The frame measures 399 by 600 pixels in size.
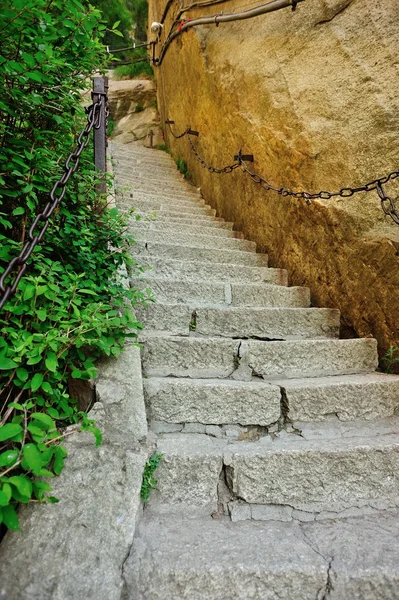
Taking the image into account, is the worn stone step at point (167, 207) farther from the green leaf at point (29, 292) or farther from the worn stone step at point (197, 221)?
the green leaf at point (29, 292)

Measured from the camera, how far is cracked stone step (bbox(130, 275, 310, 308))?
285 cm

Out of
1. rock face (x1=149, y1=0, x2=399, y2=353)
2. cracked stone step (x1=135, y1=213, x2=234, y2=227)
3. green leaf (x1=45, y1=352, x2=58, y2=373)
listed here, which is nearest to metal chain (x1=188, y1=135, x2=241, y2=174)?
rock face (x1=149, y1=0, x2=399, y2=353)

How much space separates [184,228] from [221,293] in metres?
1.51

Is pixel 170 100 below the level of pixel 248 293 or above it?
above

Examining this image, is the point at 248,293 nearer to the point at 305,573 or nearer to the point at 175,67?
the point at 305,573

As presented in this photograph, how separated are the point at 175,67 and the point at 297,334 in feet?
25.9

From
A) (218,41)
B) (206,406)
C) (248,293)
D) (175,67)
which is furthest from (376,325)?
(175,67)

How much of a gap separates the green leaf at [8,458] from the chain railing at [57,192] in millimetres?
480

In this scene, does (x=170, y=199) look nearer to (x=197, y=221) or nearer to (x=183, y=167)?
(x=197, y=221)

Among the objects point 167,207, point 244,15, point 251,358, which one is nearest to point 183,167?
point 167,207

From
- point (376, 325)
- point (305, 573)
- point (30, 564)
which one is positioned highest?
point (376, 325)

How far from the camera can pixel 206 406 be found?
186 centimetres

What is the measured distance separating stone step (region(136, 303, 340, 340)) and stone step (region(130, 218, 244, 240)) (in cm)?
149

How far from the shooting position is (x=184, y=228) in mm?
4199
